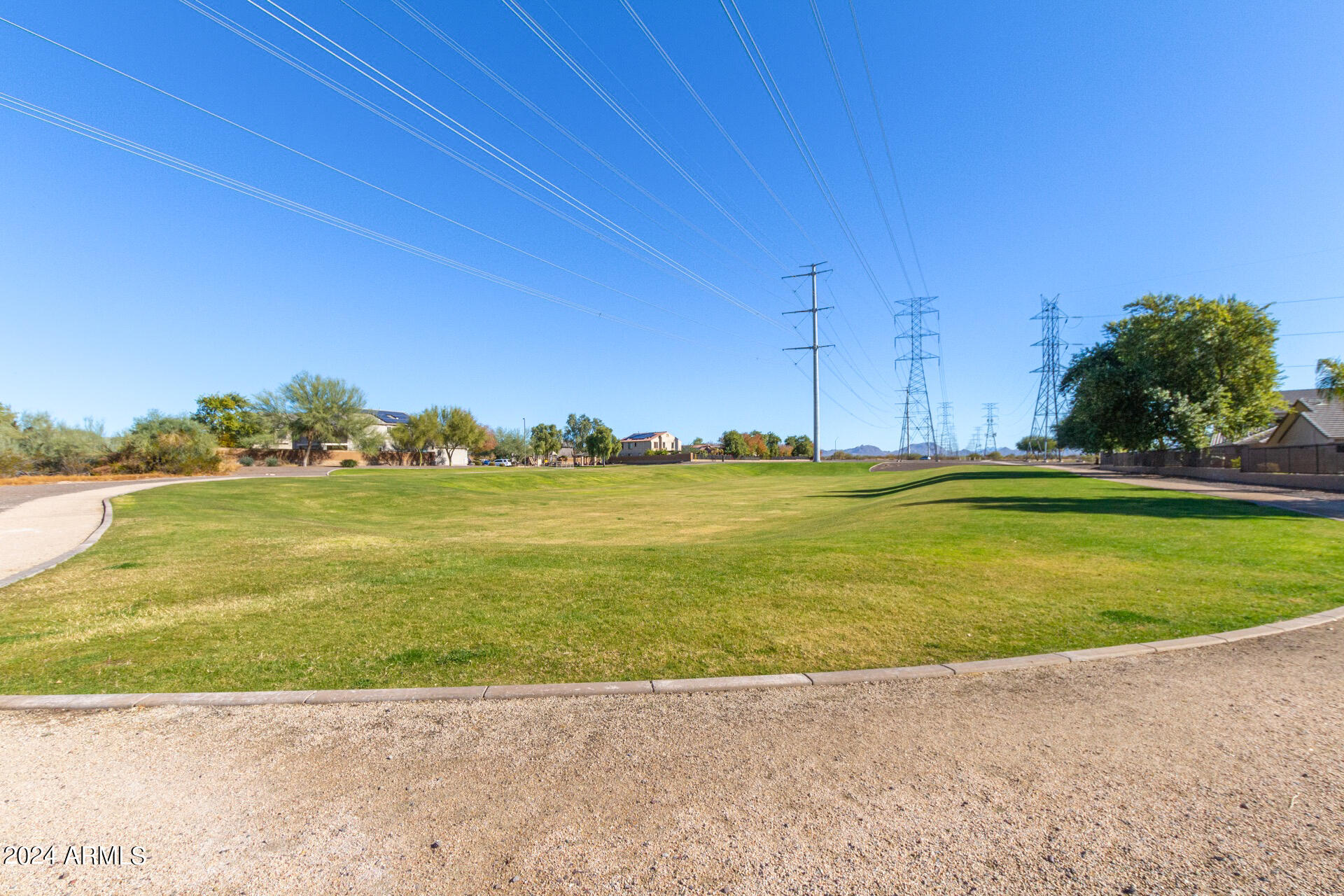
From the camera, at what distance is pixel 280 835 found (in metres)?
3.00

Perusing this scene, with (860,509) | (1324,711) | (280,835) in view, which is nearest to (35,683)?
(280,835)

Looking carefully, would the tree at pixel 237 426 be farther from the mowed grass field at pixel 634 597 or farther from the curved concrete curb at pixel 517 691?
the curved concrete curb at pixel 517 691

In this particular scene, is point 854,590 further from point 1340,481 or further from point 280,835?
point 1340,481

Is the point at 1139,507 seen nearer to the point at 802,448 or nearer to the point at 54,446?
the point at 54,446

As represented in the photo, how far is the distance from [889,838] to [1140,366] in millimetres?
47741

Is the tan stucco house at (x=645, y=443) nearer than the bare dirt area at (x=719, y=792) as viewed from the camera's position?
No

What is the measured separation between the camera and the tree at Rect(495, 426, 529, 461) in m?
119

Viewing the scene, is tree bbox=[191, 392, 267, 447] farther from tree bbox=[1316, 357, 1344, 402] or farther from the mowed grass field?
tree bbox=[1316, 357, 1344, 402]

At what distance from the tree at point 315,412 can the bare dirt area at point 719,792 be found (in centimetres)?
8188

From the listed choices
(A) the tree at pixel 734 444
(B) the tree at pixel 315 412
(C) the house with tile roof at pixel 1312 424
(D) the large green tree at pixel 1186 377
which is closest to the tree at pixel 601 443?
(B) the tree at pixel 315 412

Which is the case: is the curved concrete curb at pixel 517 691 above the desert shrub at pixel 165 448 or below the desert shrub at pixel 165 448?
below

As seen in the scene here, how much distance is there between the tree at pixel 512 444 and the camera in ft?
390

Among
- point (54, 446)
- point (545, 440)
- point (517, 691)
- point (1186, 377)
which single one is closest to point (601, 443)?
point (545, 440)

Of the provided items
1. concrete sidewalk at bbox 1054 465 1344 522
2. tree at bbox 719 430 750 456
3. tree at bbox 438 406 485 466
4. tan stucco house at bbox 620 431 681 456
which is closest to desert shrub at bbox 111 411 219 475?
tree at bbox 438 406 485 466
